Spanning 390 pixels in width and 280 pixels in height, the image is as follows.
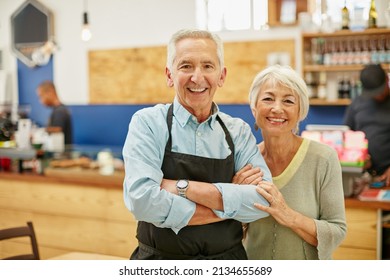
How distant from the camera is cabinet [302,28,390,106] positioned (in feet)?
12.8

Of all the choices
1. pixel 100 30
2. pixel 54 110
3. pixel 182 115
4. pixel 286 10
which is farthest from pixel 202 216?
pixel 286 10

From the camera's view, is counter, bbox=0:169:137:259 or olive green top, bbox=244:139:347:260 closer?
olive green top, bbox=244:139:347:260

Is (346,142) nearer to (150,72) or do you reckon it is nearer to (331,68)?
(331,68)

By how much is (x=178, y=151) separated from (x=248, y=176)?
0.20 metres

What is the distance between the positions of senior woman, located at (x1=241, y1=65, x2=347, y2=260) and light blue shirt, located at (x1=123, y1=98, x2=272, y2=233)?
86mm

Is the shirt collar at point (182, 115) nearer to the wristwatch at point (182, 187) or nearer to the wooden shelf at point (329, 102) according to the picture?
the wristwatch at point (182, 187)

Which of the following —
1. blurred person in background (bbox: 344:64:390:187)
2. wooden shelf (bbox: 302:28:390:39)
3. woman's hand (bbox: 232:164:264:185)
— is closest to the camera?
woman's hand (bbox: 232:164:264:185)

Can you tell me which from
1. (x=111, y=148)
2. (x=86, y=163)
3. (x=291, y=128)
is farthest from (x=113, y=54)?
(x=291, y=128)

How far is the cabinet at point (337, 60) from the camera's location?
3916 mm

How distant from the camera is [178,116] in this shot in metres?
1.35

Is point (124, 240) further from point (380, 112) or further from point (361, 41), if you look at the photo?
point (361, 41)

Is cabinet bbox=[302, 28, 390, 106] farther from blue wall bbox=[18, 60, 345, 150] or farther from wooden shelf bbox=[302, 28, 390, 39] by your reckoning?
blue wall bbox=[18, 60, 345, 150]

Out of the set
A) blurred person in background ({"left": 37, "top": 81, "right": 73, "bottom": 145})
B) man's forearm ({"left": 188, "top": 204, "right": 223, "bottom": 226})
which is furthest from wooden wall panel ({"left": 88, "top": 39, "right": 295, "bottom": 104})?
man's forearm ({"left": 188, "top": 204, "right": 223, "bottom": 226})

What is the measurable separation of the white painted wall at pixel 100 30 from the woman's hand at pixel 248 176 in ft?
3.87
